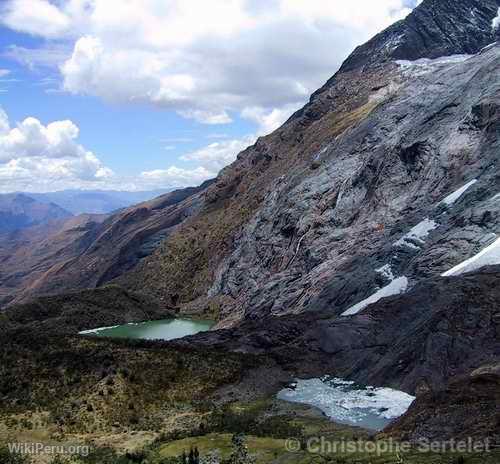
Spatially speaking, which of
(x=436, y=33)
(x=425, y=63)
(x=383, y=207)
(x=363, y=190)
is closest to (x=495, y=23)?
(x=436, y=33)

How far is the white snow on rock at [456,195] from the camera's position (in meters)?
78.3

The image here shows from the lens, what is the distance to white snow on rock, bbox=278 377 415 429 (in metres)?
41.6

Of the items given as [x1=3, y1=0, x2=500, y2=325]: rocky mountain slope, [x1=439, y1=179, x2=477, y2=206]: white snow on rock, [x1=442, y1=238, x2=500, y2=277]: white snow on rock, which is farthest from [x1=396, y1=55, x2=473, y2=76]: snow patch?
[x1=442, y1=238, x2=500, y2=277]: white snow on rock

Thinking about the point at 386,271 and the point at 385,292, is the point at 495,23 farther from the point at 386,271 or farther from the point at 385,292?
the point at 385,292

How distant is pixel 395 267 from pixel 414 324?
22.1 metres

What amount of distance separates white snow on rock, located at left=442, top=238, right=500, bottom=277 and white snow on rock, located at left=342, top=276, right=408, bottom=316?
6.10 meters

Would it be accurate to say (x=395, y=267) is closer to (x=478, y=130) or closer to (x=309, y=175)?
(x=478, y=130)

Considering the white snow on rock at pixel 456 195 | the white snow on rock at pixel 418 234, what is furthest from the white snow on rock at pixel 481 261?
the white snow on rock at pixel 456 195

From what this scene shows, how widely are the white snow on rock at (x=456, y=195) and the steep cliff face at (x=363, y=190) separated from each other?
33cm

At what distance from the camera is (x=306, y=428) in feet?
128

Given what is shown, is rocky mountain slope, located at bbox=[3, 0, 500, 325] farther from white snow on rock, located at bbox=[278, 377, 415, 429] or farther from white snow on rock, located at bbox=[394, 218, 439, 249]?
white snow on rock, located at bbox=[278, 377, 415, 429]

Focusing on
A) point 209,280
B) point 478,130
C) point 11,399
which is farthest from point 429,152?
point 11,399

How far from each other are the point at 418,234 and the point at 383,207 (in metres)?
17.4

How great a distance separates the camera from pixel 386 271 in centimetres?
7469
